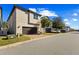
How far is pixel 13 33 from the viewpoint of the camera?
17.9 metres

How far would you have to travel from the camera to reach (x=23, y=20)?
18.4 m

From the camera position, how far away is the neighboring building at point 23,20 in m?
17.4

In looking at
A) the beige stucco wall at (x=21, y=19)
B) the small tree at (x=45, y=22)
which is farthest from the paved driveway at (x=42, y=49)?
the small tree at (x=45, y=22)

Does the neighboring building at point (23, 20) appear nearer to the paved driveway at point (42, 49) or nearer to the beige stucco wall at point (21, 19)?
the beige stucco wall at point (21, 19)

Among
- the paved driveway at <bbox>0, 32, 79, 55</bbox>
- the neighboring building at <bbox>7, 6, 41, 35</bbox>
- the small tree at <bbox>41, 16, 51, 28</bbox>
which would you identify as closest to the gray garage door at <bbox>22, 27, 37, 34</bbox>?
the neighboring building at <bbox>7, 6, 41, 35</bbox>

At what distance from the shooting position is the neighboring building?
17375mm

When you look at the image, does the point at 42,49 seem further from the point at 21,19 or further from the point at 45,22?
the point at 45,22

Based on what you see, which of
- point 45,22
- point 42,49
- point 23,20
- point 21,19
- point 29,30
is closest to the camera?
point 42,49

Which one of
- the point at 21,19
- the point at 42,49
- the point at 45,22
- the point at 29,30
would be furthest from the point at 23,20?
the point at 42,49

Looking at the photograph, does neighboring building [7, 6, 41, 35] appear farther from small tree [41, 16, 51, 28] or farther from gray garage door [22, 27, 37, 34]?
small tree [41, 16, 51, 28]

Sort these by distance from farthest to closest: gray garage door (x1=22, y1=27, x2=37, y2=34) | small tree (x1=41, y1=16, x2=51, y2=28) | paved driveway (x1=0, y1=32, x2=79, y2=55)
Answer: small tree (x1=41, y1=16, x2=51, y2=28) < gray garage door (x1=22, y1=27, x2=37, y2=34) < paved driveway (x1=0, y1=32, x2=79, y2=55)

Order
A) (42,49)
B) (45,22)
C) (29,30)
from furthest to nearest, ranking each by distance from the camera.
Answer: (45,22)
(29,30)
(42,49)

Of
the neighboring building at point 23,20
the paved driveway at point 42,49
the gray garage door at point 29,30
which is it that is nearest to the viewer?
the paved driveway at point 42,49
